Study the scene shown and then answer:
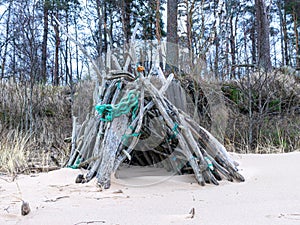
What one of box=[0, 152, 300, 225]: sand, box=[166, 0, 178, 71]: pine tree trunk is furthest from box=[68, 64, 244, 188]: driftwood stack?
A: box=[166, 0, 178, 71]: pine tree trunk

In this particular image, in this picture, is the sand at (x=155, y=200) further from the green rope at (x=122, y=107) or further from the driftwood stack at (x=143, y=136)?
the green rope at (x=122, y=107)

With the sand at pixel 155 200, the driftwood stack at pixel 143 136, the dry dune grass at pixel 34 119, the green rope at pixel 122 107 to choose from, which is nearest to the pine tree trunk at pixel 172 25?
the dry dune grass at pixel 34 119

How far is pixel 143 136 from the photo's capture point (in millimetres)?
2703

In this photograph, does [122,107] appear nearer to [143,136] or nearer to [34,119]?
[143,136]

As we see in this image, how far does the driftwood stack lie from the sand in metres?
0.14

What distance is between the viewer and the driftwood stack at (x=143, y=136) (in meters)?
2.17

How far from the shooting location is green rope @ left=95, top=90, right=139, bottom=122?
2242 millimetres

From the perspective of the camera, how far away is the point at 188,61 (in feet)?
18.2

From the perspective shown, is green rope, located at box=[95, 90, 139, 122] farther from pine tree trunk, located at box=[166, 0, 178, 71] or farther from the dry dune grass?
pine tree trunk, located at box=[166, 0, 178, 71]

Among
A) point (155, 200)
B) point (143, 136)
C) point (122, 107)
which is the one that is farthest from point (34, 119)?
point (155, 200)

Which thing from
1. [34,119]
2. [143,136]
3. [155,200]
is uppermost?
[34,119]

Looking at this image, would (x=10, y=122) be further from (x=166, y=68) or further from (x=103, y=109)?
(x=103, y=109)

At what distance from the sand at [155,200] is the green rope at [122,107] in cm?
53

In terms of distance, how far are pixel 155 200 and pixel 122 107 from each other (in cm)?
83
